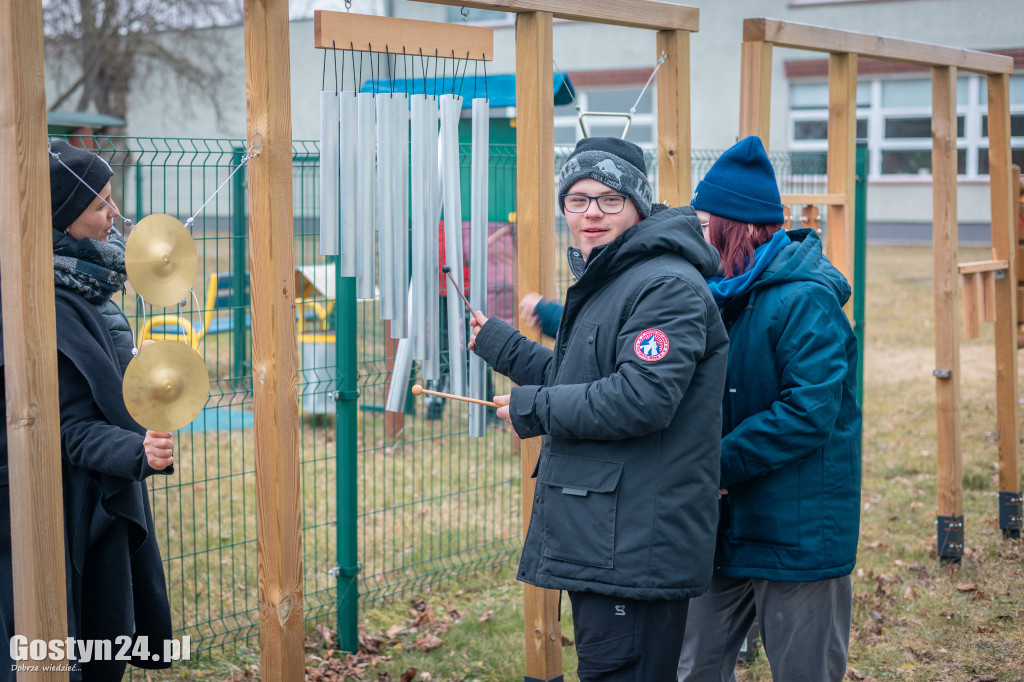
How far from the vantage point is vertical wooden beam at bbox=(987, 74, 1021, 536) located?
221 inches

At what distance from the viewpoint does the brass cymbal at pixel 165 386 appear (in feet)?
7.48

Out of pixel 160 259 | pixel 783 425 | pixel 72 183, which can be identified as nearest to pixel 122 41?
pixel 72 183

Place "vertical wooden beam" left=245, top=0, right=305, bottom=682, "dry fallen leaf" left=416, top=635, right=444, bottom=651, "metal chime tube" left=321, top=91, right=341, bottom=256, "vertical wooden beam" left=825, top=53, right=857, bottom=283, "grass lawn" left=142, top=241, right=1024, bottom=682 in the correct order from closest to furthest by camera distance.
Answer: "vertical wooden beam" left=245, top=0, right=305, bottom=682, "metal chime tube" left=321, top=91, right=341, bottom=256, "grass lawn" left=142, top=241, right=1024, bottom=682, "dry fallen leaf" left=416, top=635, right=444, bottom=651, "vertical wooden beam" left=825, top=53, right=857, bottom=283

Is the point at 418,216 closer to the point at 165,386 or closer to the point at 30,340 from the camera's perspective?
the point at 165,386

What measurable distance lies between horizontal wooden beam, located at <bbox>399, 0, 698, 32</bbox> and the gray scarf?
1.30 metres

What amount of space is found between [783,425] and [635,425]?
0.63 meters

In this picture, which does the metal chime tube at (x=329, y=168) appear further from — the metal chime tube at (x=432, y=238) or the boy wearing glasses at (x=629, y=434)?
the boy wearing glasses at (x=629, y=434)

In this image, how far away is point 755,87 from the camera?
4.02 m

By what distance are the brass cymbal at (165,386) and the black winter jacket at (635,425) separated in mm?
791

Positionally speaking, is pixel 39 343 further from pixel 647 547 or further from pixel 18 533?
pixel 647 547

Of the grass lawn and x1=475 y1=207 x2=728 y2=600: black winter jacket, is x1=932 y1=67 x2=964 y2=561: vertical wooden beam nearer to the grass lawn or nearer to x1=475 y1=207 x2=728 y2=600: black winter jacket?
the grass lawn

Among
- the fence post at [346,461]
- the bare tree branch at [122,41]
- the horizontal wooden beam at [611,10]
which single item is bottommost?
the fence post at [346,461]

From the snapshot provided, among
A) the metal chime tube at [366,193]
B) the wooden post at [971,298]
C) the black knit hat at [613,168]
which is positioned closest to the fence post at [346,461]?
the metal chime tube at [366,193]

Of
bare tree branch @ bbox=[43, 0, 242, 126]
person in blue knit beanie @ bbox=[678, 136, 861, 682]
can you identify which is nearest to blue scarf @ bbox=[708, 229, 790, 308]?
person in blue knit beanie @ bbox=[678, 136, 861, 682]
